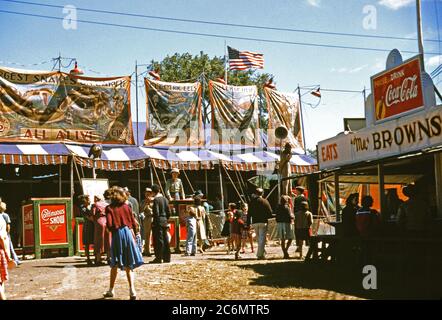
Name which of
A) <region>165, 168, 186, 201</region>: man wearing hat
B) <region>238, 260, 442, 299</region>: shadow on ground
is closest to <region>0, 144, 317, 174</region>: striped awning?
<region>165, 168, 186, 201</region>: man wearing hat

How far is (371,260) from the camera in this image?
10359mm

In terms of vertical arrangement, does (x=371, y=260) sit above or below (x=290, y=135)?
below

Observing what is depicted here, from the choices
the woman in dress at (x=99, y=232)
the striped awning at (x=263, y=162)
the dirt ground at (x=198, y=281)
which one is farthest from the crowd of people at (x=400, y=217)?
the striped awning at (x=263, y=162)

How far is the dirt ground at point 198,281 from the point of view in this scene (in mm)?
8117

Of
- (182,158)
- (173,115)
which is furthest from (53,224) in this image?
(173,115)

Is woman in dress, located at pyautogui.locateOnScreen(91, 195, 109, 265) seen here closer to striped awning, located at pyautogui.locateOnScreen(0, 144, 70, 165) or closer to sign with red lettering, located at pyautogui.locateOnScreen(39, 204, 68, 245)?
sign with red lettering, located at pyautogui.locateOnScreen(39, 204, 68, 245)

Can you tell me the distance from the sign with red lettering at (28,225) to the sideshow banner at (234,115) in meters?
10.8

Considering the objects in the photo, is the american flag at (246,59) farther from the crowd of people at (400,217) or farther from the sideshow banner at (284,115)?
the crowd of people at (400,217)

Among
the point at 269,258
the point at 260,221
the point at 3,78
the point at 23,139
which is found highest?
the point at 3,78

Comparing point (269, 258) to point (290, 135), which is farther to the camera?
point (290, 135)

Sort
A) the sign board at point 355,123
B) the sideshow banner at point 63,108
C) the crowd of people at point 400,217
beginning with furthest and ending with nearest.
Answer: the sideshow banner at point 63,108 → the sign board at point 355,123 → the crowd of people at point 400,217

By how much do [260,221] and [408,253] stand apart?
4.79 meters
